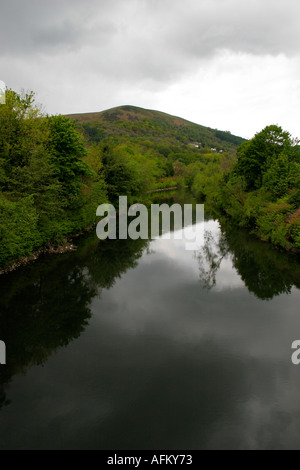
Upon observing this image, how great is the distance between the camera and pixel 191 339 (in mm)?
12414

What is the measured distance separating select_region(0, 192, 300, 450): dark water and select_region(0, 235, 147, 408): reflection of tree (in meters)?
0.07

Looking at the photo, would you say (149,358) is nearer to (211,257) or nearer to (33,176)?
(211,257)

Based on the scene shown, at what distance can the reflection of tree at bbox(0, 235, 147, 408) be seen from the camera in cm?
1177

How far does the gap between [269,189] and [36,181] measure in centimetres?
2494

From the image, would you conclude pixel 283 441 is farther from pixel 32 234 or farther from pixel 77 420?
pixel 32 234

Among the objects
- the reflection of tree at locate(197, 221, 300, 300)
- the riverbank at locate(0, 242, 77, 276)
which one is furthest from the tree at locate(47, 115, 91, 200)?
the reflection of tree at locate(197, 221, 300, 300)

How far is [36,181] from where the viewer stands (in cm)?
2097

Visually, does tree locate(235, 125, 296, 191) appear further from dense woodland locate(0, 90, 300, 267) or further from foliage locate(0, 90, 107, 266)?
foliage locate(0, 90, 107, 266)

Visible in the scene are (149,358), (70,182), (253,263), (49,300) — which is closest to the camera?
(149,358)

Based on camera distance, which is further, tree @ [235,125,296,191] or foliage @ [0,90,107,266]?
tree @ [235,125,296,191]

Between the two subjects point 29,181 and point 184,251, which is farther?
point 184,251

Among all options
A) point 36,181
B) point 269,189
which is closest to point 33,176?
point 36,181
